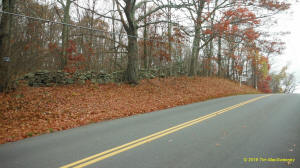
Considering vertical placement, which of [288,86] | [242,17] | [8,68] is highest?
[242,17]

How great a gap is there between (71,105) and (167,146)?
6263 mm

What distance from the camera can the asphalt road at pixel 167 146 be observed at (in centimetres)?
364

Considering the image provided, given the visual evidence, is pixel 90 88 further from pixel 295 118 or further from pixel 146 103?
pixel 295 118

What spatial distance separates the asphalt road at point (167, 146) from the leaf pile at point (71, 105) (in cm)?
119

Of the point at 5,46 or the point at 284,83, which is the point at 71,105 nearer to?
the point at 5,46

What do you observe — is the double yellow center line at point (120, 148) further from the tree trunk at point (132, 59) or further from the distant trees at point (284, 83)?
the distant trees at point (284, 83)

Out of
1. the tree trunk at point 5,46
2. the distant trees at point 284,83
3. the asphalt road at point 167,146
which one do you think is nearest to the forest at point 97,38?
the tree trunk at point 5,46

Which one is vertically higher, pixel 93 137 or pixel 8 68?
pixel 8 68

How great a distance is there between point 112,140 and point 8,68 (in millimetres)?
7446

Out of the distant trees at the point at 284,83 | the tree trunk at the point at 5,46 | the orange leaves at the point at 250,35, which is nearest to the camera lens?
the tree trunk at the point at 5,46

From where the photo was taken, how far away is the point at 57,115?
7797mm

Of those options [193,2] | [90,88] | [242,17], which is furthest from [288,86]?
[90,88]

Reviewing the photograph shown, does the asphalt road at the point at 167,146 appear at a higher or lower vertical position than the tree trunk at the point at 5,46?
lower

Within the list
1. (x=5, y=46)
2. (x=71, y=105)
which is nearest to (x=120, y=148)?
(x=71, y=105)
